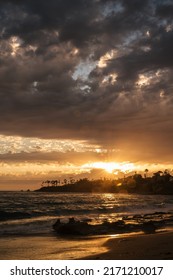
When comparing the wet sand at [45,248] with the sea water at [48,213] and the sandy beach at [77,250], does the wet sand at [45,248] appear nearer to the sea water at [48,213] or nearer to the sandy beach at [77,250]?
the sandy beach at [77,250]

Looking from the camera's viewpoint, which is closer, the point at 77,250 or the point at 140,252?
the point at 140,252

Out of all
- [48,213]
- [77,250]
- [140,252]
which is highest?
[48,213]

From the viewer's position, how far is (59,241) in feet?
73.2

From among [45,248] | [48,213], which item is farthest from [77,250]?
[48,213]

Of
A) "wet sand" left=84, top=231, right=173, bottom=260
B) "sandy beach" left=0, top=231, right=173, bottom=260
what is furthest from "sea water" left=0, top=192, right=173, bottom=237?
"wet sand" left=84, top=231, right=173, bottom=260

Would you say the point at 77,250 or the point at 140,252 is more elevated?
the point at 140,252

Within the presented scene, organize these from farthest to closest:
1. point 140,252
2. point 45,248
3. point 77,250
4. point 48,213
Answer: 1. point 48,213
2. point 45,248
3. point 77,250
4. point 140,252

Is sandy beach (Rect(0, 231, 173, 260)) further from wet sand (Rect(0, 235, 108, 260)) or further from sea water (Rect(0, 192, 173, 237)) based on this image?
sea water (Rect(0, 192, 173, 237))

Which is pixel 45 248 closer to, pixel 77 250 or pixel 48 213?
pixel 77 250

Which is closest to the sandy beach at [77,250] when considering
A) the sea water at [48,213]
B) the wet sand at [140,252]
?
the wet sand at [140,252]

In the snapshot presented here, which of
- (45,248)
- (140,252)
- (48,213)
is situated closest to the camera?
(140,252)
